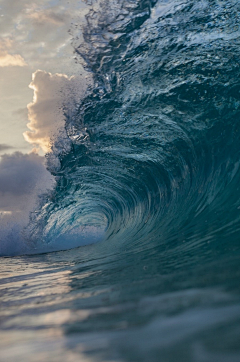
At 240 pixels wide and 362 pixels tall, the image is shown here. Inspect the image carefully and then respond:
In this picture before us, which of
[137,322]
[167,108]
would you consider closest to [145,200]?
[167,108]

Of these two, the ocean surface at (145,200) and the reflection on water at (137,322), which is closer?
the reflection on water at (137,322)

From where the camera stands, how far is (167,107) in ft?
26.0

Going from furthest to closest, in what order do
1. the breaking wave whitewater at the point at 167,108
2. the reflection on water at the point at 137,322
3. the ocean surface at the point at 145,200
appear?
the breaking wave whitewater at the point at 167,108, the ocean surface at the point at 145,200, the reflection on water at the point at 137,322

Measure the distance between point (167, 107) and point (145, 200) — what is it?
3622 millimetres

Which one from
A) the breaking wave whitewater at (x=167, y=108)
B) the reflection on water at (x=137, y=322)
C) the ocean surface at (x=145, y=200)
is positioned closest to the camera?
the reflection on water at (x=137, y=322)

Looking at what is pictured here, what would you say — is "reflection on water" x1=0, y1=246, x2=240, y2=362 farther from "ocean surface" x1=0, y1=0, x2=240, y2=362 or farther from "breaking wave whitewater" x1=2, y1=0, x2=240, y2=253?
"breaking wave whitewater" x1=2, y1=0, x2=240, y2=253

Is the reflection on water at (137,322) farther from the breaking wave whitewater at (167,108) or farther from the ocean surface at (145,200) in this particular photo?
the breaking wave whitewater at (167,108)

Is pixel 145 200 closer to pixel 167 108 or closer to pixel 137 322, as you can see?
pixel 167 108

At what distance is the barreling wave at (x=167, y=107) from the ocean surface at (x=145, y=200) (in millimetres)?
Result: 29

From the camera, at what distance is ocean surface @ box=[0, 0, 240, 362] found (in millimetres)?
1087

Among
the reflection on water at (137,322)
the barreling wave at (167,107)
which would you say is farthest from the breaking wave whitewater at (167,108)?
the reflection on water at (137,322)

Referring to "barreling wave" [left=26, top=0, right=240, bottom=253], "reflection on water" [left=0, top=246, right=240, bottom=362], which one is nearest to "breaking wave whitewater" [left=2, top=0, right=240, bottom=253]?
"barreling wave" [left=26, top=0, right=240, bottom=253]

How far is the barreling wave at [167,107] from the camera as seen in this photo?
625 centimetres

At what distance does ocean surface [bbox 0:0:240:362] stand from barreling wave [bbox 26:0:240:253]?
0.03 m
